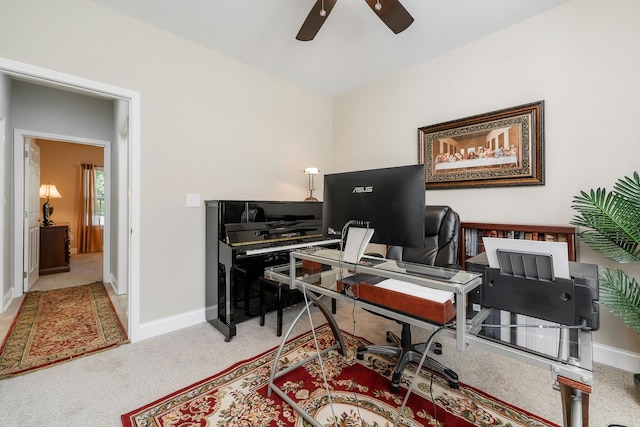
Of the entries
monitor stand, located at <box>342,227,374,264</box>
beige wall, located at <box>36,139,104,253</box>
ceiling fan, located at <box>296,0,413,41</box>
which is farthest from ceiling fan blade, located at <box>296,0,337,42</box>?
beige wall, located at <box>36,139,104,253</box>

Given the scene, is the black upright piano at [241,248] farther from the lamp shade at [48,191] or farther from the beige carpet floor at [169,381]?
the lamp shade at [48,191]

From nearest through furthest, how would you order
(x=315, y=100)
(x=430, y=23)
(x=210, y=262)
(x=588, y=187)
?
(x=588, y=187) < (x=430, y=23) < (x=210, y=262) < (x=315, y=100)

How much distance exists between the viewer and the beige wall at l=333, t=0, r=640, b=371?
73.7 inches

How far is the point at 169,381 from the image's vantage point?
5.75 feet

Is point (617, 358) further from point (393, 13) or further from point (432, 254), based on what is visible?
point (393, 13)

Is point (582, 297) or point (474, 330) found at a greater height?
point (582, 297)

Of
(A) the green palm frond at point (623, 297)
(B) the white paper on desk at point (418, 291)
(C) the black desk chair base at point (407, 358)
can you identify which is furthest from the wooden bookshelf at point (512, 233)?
(B) the white paper on desk at point (418, 291)

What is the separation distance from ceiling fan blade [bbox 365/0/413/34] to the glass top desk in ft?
5.10

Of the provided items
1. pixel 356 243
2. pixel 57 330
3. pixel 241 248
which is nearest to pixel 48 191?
pixel 57 330

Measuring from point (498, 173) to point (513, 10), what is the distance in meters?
1.27

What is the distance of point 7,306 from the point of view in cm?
291

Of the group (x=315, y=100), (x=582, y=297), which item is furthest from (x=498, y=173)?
(x=315, y=100)

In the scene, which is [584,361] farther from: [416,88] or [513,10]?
[416,88]

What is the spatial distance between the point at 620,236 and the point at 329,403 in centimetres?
200
